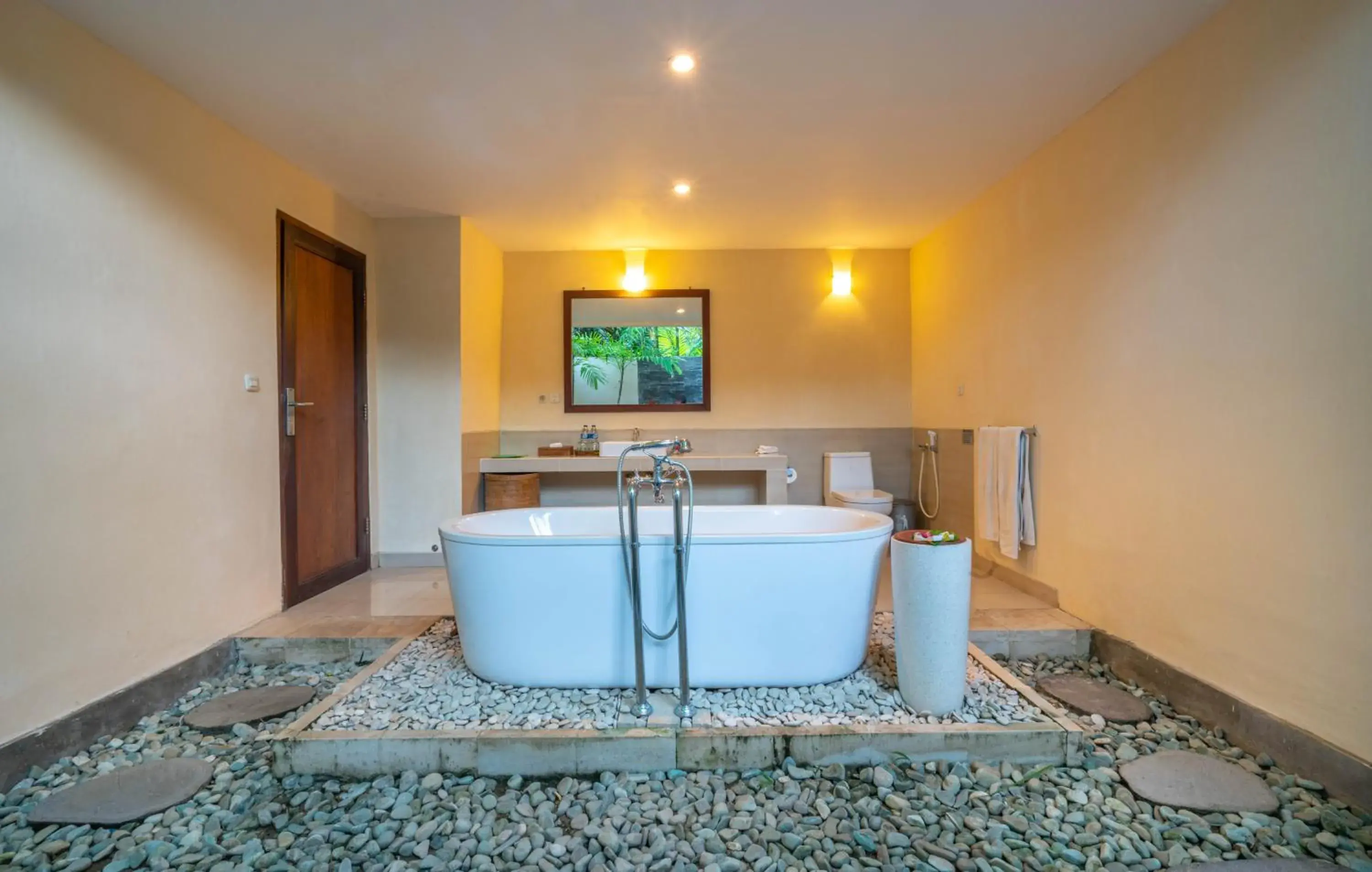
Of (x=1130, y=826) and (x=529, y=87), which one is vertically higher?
(x=529, y=87)

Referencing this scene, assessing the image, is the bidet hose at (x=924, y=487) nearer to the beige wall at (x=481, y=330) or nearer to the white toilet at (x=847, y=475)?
the white toilet at (x=847, y=475)

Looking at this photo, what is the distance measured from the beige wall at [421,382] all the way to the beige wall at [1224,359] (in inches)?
129

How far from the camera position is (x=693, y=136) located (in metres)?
2.73

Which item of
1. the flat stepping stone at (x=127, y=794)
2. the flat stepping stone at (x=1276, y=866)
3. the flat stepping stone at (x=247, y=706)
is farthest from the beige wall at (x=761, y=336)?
the flat stepping stone at (x=1276, y=866)

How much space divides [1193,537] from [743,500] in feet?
8.83

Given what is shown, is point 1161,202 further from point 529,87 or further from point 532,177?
point 532,177

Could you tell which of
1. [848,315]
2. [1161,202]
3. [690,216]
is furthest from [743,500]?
[1161,202]

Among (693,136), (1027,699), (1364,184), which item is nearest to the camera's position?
(1364,184)

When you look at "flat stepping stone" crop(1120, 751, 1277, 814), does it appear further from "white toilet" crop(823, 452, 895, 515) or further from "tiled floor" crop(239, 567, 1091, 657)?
"white toilet" crop(823, 452, 895, 515)

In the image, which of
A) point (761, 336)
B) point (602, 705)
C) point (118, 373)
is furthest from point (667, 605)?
point (761, 336)

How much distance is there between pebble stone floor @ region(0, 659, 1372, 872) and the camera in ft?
4.83

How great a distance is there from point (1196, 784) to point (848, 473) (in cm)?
277

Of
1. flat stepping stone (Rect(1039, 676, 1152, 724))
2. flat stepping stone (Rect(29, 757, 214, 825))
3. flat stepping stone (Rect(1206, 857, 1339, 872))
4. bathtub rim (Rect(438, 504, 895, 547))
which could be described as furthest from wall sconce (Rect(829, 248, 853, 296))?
flat stepping stone (Rect(29, 757, 214, 825))

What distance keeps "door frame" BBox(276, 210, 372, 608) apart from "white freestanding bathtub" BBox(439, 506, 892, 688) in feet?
4.57
